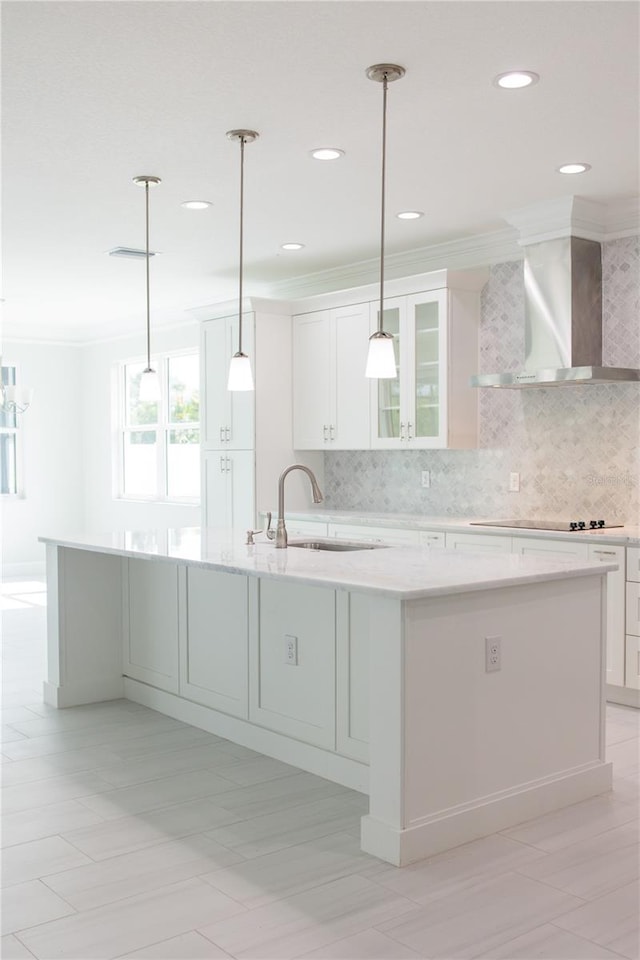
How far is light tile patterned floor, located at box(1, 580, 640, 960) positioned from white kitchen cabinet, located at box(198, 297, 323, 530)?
299 cm

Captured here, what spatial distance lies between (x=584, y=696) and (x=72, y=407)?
26.9ft

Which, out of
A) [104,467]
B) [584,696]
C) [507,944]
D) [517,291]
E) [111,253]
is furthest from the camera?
[104,467]

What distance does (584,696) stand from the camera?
335 centimetres

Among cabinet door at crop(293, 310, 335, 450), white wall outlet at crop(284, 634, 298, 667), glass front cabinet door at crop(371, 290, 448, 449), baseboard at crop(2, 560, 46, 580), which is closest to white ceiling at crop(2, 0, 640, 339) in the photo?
glass front cabinet door at crop(371, 290, 448, 449)

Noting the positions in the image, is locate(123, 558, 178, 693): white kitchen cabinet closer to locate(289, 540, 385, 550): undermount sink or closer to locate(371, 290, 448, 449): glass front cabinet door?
locate(289, 540, 385, 550): undermount sink

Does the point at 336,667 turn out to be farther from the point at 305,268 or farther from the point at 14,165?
the point at 305,268

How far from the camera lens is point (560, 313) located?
16.7 feet

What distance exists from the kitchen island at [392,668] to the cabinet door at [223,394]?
2.10 m

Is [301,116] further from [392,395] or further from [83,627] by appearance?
[83,627]

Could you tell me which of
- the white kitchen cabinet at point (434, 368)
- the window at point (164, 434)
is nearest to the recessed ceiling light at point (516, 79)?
the white kitchen cabinet at point (434, 368)

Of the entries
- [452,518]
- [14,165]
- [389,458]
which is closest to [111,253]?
[14,165]

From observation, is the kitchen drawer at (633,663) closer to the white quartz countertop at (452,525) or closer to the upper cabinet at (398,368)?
the white quartz countertop at (452,525)

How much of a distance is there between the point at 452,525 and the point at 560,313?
1317 millimetres

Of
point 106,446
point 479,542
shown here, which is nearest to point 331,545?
point 479,542
